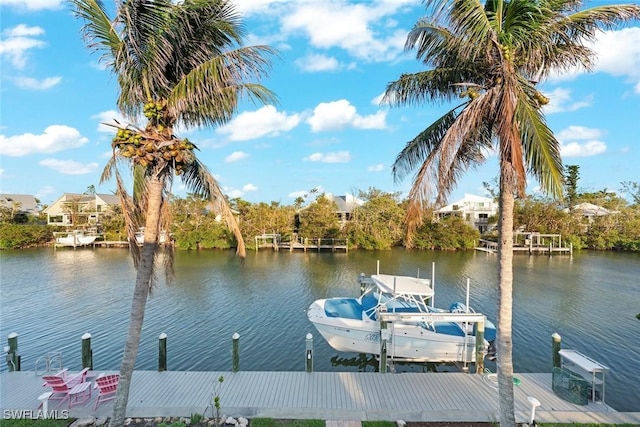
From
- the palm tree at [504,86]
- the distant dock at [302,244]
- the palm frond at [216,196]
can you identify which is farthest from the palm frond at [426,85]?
the distant dock at [302,244]

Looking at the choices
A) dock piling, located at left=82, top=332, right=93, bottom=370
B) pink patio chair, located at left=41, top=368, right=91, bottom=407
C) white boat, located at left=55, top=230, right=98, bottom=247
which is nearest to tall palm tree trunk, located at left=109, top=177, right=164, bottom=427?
pink patio chair, located at left=41, top=368, right=91, bottom=407

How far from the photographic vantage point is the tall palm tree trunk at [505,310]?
578 centimetres

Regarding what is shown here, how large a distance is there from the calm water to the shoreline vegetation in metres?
A: 8.53

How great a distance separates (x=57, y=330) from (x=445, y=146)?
17.1 m

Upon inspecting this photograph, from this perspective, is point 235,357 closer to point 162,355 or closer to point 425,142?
point 162,355

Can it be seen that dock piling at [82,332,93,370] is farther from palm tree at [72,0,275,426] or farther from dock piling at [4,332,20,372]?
palm tree at [72,0,275,426]

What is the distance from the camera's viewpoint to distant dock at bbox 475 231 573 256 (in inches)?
1546

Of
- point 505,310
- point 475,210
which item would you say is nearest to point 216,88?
point 505,310

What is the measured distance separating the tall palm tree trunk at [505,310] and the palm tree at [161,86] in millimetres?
4745

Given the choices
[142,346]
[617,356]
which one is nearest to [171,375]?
[142,346]

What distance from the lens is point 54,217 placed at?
54906 millimetres

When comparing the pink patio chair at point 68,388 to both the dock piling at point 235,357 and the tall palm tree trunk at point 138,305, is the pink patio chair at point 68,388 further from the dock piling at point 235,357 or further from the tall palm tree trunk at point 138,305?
the dock piling at point 235,357

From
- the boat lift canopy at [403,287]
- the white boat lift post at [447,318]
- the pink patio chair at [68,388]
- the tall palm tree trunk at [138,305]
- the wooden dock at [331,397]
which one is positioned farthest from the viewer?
the boat lift canopy at [403,287]

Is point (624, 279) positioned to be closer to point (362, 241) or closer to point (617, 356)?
point (617, 356)
